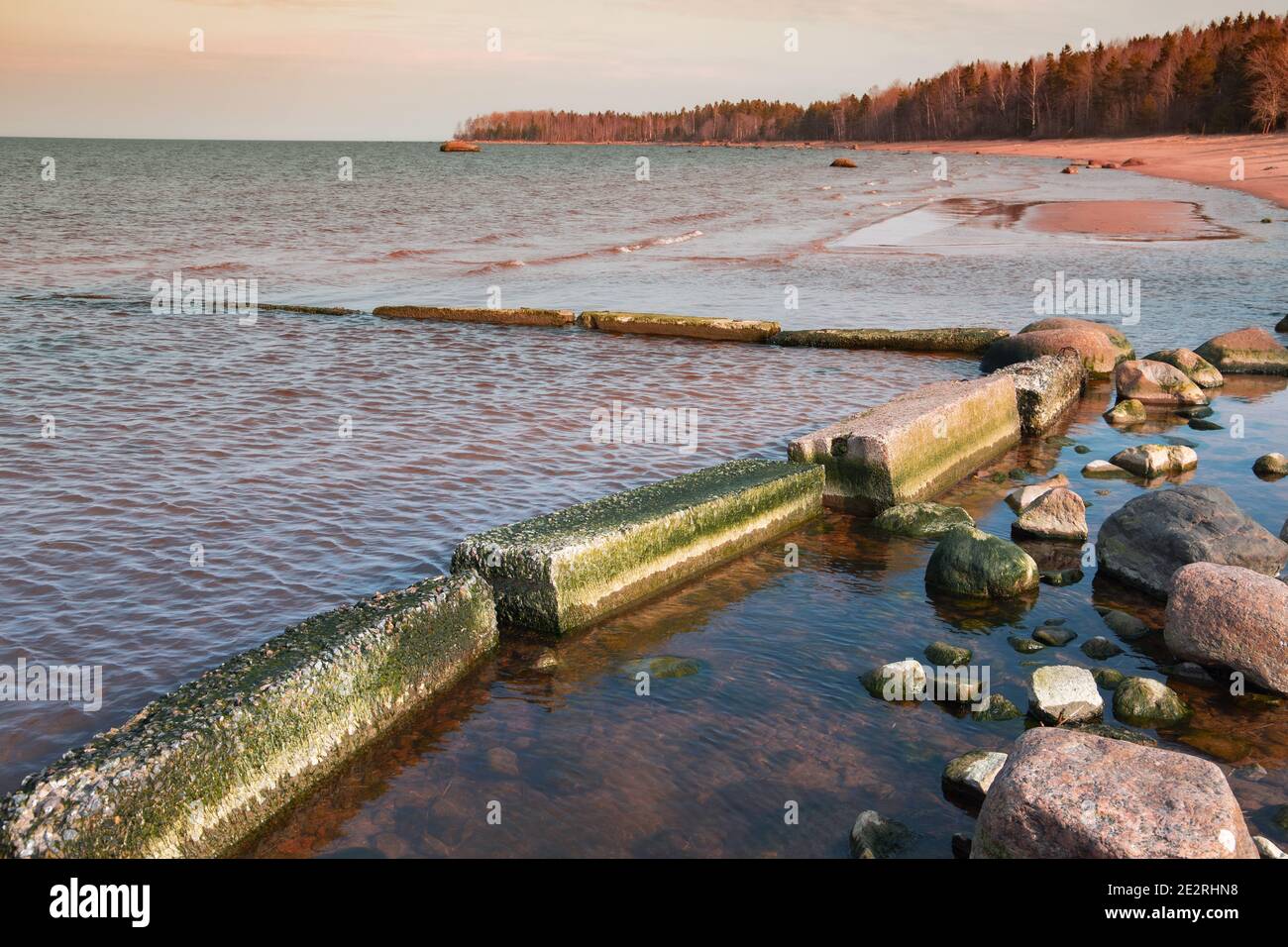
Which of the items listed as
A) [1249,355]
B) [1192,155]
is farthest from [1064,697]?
[1192,155]

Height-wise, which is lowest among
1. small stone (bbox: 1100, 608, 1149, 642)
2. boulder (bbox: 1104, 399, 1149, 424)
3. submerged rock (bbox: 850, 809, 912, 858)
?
submerged rock (bbox: 850, 809, 912, 858)

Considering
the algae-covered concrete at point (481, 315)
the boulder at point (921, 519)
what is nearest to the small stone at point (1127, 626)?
the boulder at point (921, 519)

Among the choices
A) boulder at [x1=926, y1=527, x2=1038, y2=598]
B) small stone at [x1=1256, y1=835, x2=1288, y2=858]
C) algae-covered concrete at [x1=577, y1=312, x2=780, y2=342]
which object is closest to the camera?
small stone at [x1=1256, y1=835, x2=1288, y2=858]

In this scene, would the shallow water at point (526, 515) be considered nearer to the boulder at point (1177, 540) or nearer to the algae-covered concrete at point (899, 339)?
the boulder at point (1177, 540)

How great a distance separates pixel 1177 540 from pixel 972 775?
10.5ft

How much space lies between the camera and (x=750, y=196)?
57219 mm

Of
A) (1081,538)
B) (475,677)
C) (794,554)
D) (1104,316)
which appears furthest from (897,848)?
(1104,316)

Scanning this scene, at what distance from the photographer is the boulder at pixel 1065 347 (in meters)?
13.4

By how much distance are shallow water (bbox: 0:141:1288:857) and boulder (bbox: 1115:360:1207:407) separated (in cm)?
38

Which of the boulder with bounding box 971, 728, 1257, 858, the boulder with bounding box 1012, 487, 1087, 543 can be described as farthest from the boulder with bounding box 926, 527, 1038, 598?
the boulder with bounding box 971, 728, 1257, 858

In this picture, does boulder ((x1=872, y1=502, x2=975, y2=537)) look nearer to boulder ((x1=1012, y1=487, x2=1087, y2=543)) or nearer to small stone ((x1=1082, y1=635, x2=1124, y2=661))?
boulder ((x1=1012, y1=487, x2=1087, y2=543))

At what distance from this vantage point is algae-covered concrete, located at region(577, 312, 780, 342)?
1644cm
